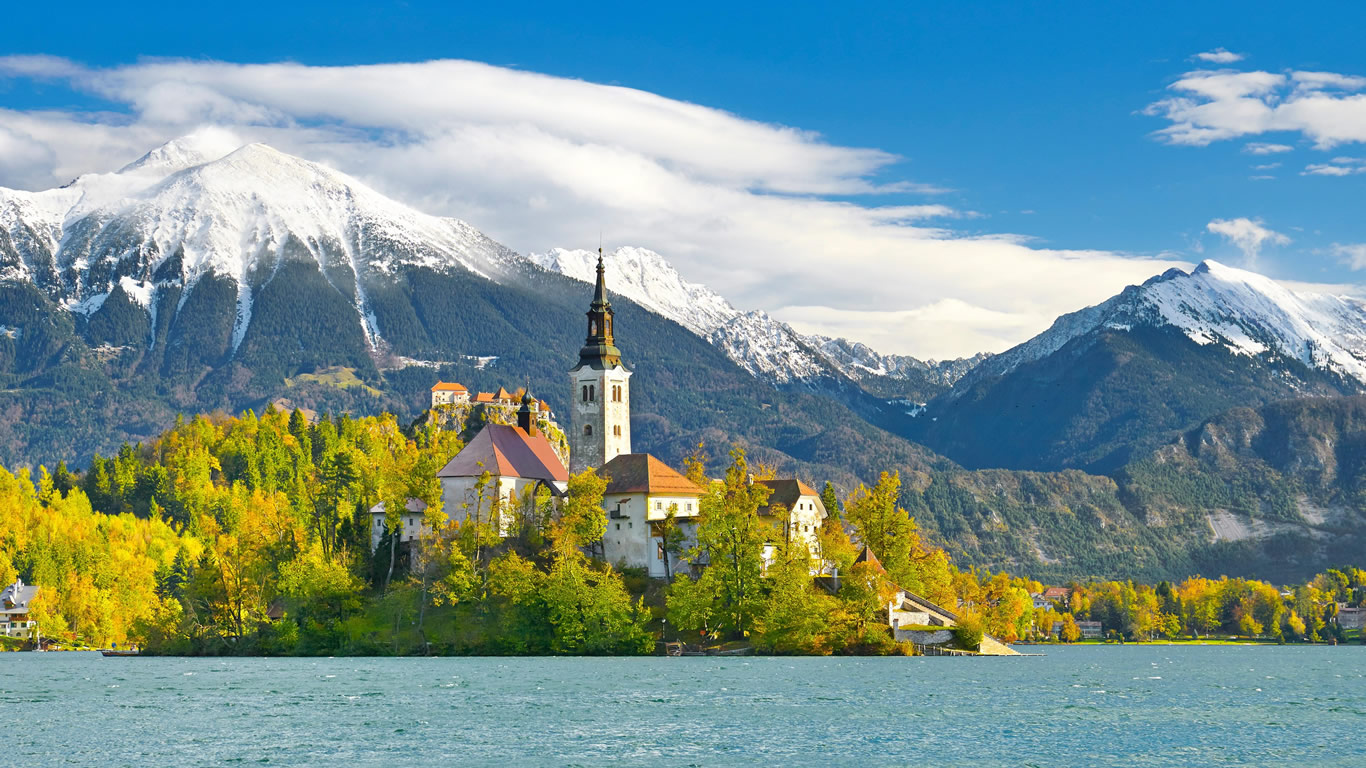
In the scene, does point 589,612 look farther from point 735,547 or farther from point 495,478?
point 495,478

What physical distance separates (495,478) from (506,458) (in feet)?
10.3

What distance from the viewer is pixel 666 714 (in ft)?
260

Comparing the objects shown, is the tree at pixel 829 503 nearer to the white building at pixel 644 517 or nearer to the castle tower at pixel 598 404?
the white building at pixel 644 517

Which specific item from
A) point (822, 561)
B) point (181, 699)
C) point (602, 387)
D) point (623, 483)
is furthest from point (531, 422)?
point (181, 699)

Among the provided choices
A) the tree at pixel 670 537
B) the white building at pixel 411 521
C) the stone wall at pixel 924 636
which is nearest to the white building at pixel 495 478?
the white building at pixel 411 521

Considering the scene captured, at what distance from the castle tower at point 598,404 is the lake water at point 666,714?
112ft

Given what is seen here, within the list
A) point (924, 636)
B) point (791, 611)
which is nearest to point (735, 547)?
point (791, 611)

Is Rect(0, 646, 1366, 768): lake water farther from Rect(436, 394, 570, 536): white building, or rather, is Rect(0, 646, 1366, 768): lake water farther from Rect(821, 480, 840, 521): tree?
Rect(821, 480, 840, 521): tree

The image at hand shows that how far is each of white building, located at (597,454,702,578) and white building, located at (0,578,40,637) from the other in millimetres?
78319

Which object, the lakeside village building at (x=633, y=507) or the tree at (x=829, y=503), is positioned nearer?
the lakeside village building at (x=633, y=507)

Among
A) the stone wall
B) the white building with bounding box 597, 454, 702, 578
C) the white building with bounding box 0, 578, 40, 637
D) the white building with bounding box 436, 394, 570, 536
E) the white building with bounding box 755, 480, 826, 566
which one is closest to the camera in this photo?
the white building with bounding box 755, 480, 826, 566

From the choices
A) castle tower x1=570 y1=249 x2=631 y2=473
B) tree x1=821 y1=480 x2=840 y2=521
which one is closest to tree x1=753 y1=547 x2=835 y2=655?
tree x1=821 y1=480 x2=840 y2=521

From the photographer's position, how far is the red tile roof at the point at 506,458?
13988cm

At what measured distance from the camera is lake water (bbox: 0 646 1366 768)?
213 feet
